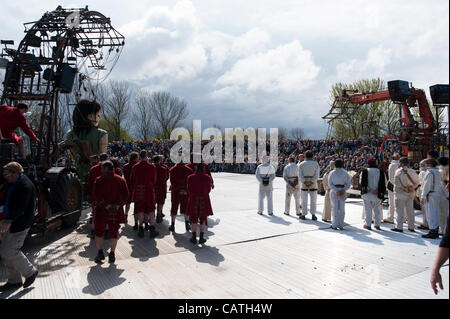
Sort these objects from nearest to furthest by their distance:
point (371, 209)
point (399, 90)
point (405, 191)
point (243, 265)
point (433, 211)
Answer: point (243, 265) < point (433, 211) < point (405, 191) < point (371, 209) < point (399, 90)

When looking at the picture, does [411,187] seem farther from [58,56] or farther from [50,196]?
[58,56]

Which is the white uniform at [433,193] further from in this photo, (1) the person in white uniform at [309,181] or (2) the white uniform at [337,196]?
(1) the person in white uniform at [309,181]

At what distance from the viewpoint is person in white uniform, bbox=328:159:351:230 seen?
23.3ft

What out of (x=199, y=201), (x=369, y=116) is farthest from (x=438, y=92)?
(x=369, y=116)

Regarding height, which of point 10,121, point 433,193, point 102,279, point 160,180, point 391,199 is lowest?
point 102,279

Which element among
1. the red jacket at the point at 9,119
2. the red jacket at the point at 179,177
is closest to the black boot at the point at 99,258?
the red jacket at the point at 9,119

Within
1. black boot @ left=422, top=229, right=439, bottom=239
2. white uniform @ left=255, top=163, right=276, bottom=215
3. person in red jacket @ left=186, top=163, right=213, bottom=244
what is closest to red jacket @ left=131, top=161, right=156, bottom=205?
person in red jacket @ left=186, top=163, right=213, bottom=244

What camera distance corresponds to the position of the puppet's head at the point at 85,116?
7863mm

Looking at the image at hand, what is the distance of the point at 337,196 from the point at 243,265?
318 centimetres

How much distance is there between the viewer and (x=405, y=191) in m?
7.04

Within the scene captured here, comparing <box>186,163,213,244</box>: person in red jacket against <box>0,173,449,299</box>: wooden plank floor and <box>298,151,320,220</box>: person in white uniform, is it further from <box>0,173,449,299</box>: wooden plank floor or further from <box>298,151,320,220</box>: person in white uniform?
<box>298,151,320,220</box>: person in white uniform

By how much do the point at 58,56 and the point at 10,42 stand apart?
7.53 feet

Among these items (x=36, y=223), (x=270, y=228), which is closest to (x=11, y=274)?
(x=36, y=223)

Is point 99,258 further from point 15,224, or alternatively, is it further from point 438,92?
point 438,92
